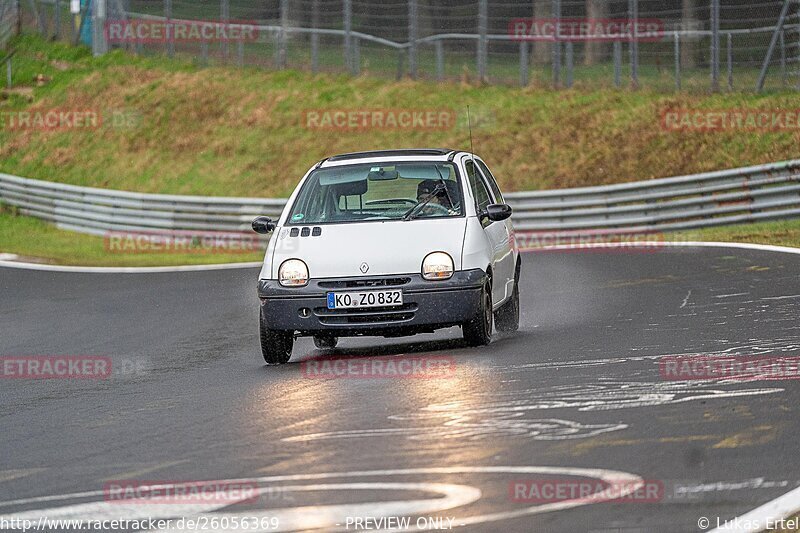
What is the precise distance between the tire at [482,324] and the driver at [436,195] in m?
0.80

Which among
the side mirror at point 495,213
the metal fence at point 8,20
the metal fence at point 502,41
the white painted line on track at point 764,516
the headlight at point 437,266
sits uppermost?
the metal fence at point 8,20

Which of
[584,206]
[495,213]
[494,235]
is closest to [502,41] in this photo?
[584,206]

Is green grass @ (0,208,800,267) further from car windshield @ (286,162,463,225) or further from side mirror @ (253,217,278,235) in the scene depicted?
side mirror @ (253,217,278,235)

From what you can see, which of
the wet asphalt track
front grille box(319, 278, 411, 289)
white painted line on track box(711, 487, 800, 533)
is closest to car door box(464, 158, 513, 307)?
the wet asphalt track

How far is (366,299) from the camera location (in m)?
11.2

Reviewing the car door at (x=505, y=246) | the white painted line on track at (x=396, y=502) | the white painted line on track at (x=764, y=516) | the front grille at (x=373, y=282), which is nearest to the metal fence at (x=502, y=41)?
the car door at (x=505, y=246)

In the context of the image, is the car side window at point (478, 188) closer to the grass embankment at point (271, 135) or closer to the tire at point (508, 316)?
the tire at point (508, 316)

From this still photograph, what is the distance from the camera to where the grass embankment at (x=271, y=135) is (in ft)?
96.9

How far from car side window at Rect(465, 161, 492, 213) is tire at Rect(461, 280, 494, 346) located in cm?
89

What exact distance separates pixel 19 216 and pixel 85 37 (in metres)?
16.5

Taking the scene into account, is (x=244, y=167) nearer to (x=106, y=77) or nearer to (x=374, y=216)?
(x=106, y=77)

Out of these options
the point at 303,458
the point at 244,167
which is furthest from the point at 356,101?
the point at 303,458

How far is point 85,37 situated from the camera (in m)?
51.0

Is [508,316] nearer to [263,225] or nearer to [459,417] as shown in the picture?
[263,225]
